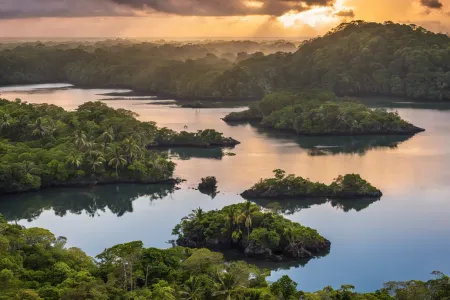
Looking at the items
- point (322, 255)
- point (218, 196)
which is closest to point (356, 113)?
point (218, 196)

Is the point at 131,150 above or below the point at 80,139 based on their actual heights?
below

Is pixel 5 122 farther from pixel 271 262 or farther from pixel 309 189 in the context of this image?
pixel 271 262

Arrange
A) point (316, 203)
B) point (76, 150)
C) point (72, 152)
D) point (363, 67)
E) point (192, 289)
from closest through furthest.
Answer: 1. point (192, 289)
2. point (316, 203)
3. point (72, 152)
4. point (76, 150)
5. point (363, 67)

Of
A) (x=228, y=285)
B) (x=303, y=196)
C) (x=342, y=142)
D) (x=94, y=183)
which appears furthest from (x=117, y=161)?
(x=342, y=142)

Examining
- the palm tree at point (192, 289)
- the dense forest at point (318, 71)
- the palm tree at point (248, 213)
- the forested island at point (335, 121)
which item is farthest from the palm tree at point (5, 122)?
the dense forest at point (318, 71)

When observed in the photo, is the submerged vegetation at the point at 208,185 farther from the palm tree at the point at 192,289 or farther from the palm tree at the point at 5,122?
the palm tree at the point at 192,289

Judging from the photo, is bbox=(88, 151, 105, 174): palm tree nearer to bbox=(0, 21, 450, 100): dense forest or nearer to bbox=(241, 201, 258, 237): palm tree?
bbox=(241, 201, 258, 237): palm tree
